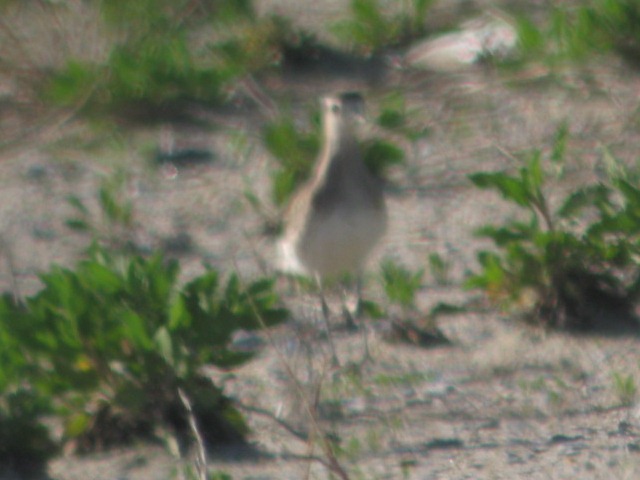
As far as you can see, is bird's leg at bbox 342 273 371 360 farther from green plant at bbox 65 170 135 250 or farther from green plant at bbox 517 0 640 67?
green plant at bbox 517 0 640 67

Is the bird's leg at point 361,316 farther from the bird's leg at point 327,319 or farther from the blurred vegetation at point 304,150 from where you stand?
the blurred vegetation at point 304,150

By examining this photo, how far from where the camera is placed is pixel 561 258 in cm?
504

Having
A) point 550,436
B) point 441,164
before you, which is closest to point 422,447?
point 550,436

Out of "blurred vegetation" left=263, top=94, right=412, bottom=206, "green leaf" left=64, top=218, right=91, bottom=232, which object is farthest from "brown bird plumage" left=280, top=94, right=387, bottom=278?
"green leaf" left=64, top=218, right=91, bottom=232

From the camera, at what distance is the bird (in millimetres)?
5379

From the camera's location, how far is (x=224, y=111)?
7.58 meters

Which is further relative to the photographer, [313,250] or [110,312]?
[313,250]

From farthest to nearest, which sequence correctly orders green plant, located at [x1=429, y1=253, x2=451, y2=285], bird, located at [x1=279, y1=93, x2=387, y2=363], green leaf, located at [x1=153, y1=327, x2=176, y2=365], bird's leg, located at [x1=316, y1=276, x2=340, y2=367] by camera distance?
green plant, located at [x1=429, y1=253, x2=451, y2=285], bird, located at [x1=279, y1=93, x2=387, y2=363], bird's leg, located at [x1=316, y1=276, x2=340, y2=367], green leaf, located at [x1=153, y1=327, x2=176, y2=365]

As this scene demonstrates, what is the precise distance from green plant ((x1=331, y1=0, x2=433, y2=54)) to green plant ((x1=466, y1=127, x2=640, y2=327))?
3296 millimetres

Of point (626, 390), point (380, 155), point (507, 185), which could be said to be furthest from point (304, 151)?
point (626, 390)

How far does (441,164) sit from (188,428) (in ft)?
9.75

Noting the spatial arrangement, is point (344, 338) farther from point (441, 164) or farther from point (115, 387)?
point (441, 164)

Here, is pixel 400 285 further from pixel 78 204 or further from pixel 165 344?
pixel 78 204

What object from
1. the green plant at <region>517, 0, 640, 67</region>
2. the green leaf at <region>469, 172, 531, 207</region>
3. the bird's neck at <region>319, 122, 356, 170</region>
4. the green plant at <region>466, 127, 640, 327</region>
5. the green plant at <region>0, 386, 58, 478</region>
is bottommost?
the green plant at <region>0, 386, 58, 478</region>
